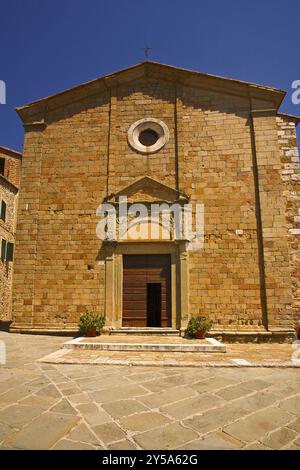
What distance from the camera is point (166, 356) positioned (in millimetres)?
6707

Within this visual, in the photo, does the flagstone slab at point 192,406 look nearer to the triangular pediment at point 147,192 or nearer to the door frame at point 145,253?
the door frame at point 145,253

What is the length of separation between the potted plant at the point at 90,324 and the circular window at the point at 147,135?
231 inches

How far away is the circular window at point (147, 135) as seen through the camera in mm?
11344

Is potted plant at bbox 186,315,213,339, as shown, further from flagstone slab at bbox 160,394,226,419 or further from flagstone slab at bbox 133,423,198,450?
flagstone slab at bbox 133,423,198,450

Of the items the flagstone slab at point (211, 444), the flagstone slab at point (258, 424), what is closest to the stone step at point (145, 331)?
the flagstone slab at point (258, 424)

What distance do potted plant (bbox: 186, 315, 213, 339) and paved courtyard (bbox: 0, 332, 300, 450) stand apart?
11.8ft

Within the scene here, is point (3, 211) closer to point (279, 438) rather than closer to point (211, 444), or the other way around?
point (211, 444)

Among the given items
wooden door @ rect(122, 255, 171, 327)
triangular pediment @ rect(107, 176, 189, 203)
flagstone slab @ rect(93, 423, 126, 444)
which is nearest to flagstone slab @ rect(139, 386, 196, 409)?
flagstone slab @ rect(93, 423, 126, 444)

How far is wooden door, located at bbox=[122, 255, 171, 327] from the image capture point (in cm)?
1025

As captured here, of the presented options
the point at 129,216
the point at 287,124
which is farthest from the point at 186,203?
the point at 287,124

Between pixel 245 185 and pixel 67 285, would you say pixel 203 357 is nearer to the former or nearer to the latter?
pixel 67 285

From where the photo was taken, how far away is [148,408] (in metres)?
3.58
